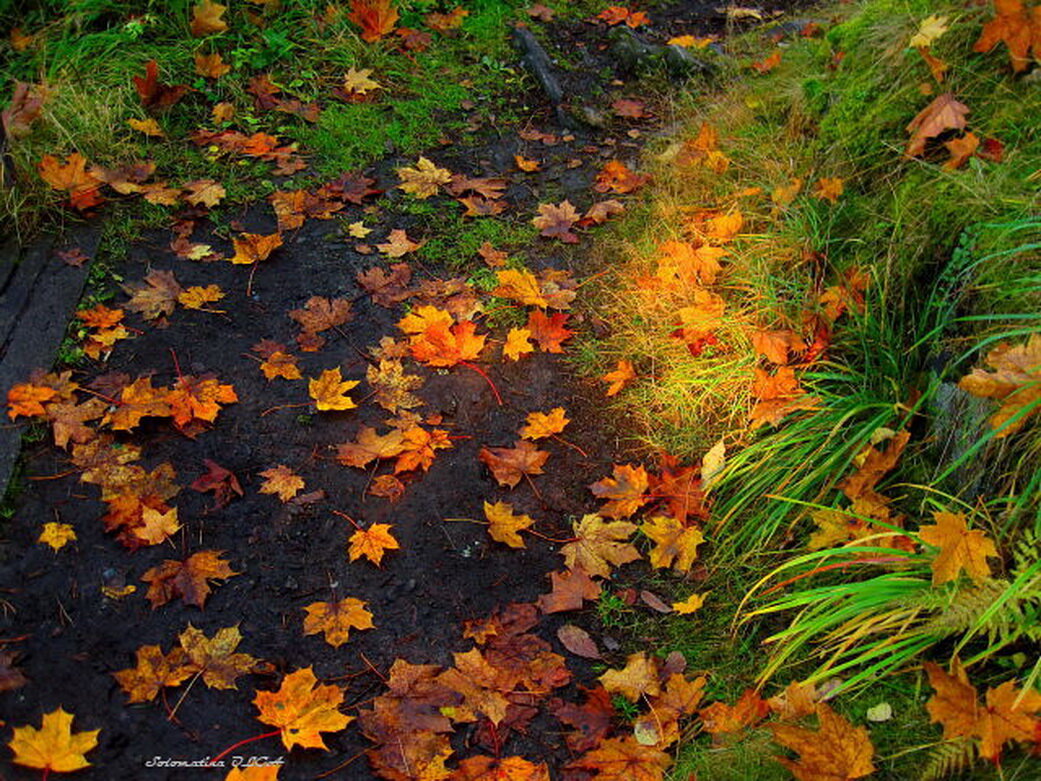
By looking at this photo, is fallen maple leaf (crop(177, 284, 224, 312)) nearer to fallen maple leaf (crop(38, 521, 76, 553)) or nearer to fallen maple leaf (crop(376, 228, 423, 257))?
fallen maple leaf (crop(376, 228, 423, 257))

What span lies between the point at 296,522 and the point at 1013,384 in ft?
7.08

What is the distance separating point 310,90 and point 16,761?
12.0ft

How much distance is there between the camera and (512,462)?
3027 mm

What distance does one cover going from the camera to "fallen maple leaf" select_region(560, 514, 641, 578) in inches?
109

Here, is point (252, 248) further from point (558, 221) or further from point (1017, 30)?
point (1017, 30)

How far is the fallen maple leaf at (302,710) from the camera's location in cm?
225

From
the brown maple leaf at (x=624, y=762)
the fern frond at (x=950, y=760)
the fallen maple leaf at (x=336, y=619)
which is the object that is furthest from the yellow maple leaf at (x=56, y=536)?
the fern frond at (x=950, y=760)

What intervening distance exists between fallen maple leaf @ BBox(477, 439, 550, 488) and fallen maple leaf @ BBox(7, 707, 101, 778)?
1.41 meters

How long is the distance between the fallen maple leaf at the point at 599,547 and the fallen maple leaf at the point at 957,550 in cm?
90

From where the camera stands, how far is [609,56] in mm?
5227

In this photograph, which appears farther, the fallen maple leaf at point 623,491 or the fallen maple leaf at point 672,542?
the fallen maple leaf at point 623,491

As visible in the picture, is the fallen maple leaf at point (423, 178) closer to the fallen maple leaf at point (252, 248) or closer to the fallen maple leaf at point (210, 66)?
the fallen maple leaf at point (252, 248)

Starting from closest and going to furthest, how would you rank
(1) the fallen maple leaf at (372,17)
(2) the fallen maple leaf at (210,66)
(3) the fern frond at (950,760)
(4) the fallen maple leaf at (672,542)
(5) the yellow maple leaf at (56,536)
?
(3) the fern frond at (950,760) → (5) the yellow maple leaf at (56,536) → (4) the fallen maple leaf at (672,542) → (2) the fallen maple leaf at (210,66) → (1) the fallen maple leaf at (372,17)

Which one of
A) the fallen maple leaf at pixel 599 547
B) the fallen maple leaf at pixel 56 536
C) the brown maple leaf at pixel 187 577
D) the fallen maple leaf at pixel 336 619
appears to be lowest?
the fallen maple leaf at pixel 599 547
